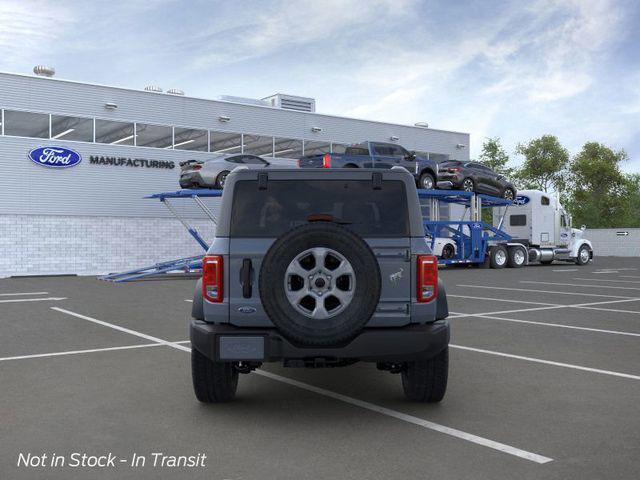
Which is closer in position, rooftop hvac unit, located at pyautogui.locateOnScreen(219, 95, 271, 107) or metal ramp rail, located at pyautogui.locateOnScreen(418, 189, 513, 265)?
metal ramp rail, located at pyautogui.locateOnScreen(418, 189, 513, 265)

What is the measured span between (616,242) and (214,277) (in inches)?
1890

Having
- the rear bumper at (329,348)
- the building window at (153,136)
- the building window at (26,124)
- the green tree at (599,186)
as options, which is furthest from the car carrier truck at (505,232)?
the green tree at (599,186)

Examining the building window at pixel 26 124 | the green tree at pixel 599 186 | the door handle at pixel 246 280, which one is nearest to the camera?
the door handle at pixel 246 280

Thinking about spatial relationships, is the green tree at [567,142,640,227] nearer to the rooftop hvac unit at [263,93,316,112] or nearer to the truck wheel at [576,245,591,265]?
the truck wheel at [576,245,591,265]

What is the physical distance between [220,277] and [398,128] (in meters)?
32.6

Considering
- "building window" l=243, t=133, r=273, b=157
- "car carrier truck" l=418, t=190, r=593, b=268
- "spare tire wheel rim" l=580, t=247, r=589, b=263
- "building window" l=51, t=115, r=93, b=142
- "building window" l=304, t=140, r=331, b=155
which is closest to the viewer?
"building window" l=51, t=115, r=93, b=142

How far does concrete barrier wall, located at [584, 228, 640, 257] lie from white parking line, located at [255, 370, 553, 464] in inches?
1807

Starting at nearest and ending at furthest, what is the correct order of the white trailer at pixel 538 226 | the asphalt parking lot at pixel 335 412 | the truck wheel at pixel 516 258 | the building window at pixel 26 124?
the asphalt parking lot at pixel 335 412, the building window at pixel 26 124, the truck wheel at pixel 516 258, the white trailer at pixel 538 226

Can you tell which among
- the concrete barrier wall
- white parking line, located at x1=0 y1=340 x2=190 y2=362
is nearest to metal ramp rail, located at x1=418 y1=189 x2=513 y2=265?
white parking line, located at x1=0 y1=340 x2=190 y2=362

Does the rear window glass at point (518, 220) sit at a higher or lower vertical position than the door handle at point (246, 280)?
higher

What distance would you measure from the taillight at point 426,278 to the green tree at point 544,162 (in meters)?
66.7

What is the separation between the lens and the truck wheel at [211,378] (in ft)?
17.7

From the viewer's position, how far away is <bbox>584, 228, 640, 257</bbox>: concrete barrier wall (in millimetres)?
46875

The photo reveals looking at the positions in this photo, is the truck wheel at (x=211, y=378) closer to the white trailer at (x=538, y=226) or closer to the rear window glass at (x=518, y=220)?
the white trailer at (x=538, y=226)
